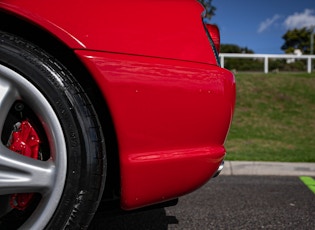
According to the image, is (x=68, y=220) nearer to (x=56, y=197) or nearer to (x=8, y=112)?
(x=56, y=197)

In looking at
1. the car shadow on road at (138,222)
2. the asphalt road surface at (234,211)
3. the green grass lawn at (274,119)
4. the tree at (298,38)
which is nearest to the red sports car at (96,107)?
the asphalt road surface at (234,211)

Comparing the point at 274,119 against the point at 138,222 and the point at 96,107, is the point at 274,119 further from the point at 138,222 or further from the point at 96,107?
the point at 96,107

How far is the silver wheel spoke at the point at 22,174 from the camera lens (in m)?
1.34

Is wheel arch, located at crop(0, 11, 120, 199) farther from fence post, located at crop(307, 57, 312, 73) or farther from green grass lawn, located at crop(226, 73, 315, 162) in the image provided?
fence post, located at crop(307, 57, 312, 73)

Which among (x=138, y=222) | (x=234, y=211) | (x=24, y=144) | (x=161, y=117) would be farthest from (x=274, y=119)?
(x=24, y=144)

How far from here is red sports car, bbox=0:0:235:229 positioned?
1362mm

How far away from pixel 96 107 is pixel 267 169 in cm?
321

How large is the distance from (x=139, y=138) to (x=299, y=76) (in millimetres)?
10952

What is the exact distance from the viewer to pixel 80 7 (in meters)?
1.41

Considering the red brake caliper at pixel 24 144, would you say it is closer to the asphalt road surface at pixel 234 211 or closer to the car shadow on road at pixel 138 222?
the asphalt road surface at pixel 234 211

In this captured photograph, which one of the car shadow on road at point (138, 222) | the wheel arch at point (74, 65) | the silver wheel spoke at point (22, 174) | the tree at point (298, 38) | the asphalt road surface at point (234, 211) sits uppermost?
the wheel arch at point (74, 65)

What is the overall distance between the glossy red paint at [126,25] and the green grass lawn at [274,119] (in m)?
3.40

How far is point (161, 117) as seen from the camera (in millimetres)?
1450

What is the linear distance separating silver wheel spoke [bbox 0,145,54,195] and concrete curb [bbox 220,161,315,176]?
10.1 ft
